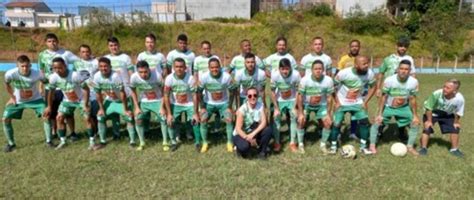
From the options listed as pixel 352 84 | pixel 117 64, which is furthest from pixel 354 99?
pixel 117 64

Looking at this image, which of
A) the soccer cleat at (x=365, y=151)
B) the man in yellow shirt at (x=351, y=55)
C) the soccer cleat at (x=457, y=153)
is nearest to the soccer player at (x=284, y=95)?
the soccer cleat at (x=365, y=151)

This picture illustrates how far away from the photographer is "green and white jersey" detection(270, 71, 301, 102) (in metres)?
6.60

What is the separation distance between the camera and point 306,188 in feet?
16.6

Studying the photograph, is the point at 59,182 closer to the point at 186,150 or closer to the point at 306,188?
the point at 186,150

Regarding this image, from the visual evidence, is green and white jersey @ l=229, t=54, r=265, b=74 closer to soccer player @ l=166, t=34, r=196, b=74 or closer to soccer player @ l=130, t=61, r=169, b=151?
soccer player @ l=166, t=34, r=196, b=74

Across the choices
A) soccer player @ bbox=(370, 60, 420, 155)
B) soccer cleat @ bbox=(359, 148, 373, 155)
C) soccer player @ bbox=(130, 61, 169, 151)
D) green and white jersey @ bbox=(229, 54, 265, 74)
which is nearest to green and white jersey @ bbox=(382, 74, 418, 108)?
soccer player @ bbox=(370, 60, 420, 155)

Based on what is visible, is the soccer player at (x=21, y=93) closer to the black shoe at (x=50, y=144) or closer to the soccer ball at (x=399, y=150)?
the black shoe at (x=50, y=144)

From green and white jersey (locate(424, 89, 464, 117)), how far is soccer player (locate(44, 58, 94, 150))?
6.18 meters

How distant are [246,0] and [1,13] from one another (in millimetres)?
28483

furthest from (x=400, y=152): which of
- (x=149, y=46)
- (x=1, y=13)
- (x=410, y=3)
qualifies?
(x=1, y=13)

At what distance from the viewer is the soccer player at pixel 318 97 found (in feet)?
20.8

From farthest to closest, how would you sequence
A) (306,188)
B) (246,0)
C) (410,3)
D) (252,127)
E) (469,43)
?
1. (246,0)
2. (410,3)
3. (469,43)
4. (252,127)
5. (306,188)

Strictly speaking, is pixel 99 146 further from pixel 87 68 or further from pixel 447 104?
pixel 447 104

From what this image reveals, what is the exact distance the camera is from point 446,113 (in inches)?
255
